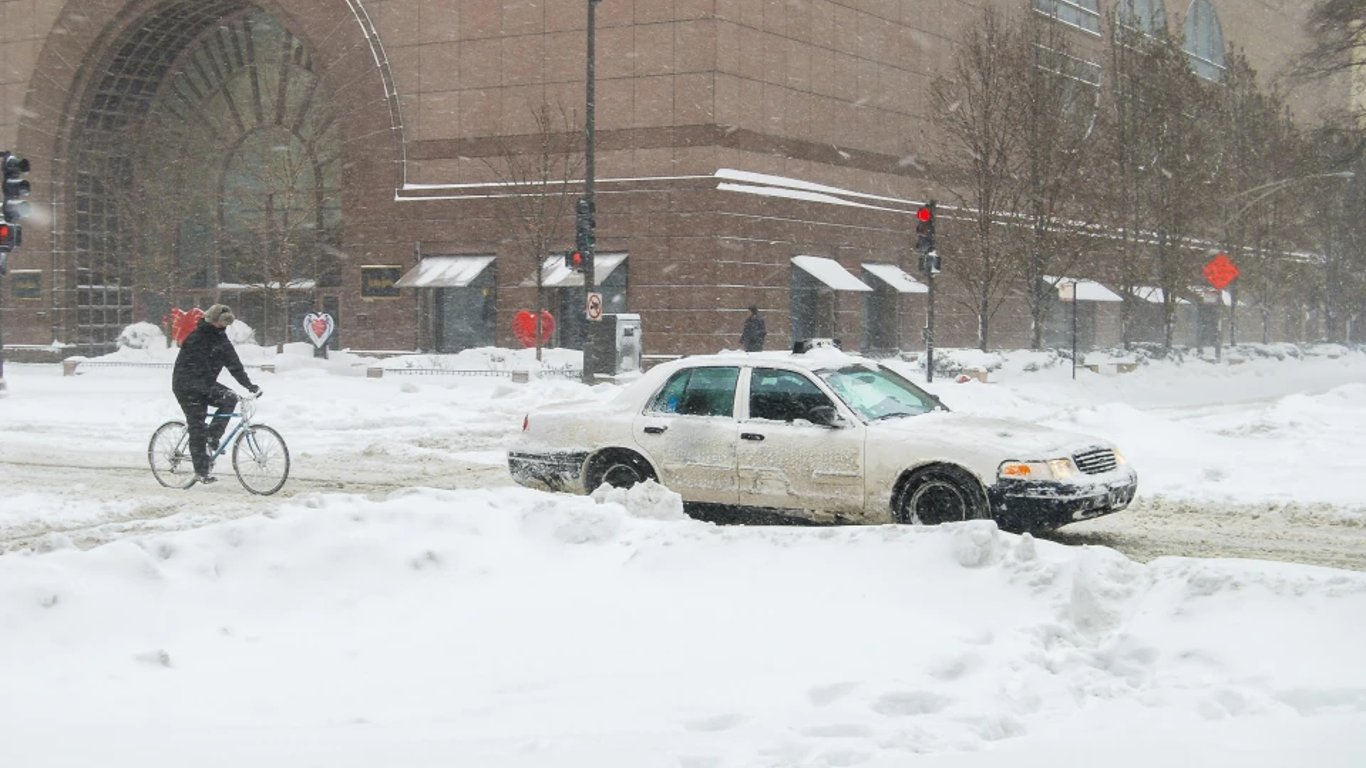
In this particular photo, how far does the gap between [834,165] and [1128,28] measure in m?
10.6

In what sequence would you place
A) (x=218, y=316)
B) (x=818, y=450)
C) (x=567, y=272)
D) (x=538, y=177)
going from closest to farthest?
1. (x=818, y=450)
2. (x=218, y=316)
3. (x=567, y=272)
4. (x=538, y=177)

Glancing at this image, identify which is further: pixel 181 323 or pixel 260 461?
pixel 181 323

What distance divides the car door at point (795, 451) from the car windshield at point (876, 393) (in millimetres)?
199

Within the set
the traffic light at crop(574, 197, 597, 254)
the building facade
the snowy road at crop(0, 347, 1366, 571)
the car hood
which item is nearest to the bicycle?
the snowy road at crop(0, 347, 1366, 571)

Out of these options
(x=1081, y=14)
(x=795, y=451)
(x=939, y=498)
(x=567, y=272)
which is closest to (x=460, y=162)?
(x=567, y=272)

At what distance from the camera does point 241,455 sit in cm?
1304

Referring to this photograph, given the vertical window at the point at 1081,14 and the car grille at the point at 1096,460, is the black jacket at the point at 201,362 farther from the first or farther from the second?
the vertical window at the point at 1081,14

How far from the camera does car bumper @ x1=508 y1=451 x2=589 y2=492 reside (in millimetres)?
10898

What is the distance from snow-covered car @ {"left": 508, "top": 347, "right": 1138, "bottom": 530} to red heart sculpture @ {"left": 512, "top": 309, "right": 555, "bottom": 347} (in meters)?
25.3

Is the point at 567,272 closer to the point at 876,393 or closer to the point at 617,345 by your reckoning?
the point at 617,345

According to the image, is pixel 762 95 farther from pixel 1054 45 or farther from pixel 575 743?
pixel 575 743

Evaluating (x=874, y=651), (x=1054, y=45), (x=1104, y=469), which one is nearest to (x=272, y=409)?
(x=1104, y=469)

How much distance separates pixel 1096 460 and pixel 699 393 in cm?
303

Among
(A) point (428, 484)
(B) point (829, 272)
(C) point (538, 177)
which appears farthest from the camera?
(B) point (829, 272)
